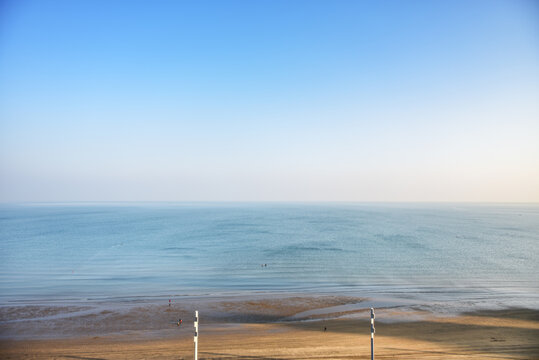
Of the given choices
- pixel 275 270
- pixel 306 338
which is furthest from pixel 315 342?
pixel 275 270

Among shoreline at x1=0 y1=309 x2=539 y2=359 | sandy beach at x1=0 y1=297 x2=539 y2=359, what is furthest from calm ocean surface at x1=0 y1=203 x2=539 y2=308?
shoreline at x1=0 y1=309 x2=539 y2=359

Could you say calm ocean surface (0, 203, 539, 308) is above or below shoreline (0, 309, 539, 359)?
below

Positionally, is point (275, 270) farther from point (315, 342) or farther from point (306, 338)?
point (315, 342)

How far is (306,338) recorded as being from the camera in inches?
590

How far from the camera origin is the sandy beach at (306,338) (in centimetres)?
1303

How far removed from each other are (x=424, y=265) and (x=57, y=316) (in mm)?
38620

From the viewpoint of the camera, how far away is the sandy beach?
13.0 meters

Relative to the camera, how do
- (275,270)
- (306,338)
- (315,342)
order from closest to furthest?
(315,342)
(306,338)
(275,270)

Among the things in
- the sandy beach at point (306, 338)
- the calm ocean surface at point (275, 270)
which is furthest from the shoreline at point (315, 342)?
the calm ocean surface at point (275, 270)

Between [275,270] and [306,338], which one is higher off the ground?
[306,338]

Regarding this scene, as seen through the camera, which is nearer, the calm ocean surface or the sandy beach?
the sandy beach

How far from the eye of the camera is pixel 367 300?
23.1m

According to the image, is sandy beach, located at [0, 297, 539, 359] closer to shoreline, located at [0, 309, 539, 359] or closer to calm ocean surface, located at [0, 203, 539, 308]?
shoreline, located at [0, 309, 539, 359]

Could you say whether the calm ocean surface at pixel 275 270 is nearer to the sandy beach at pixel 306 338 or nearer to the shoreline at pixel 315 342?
the sandy beach at pixel 306 338
